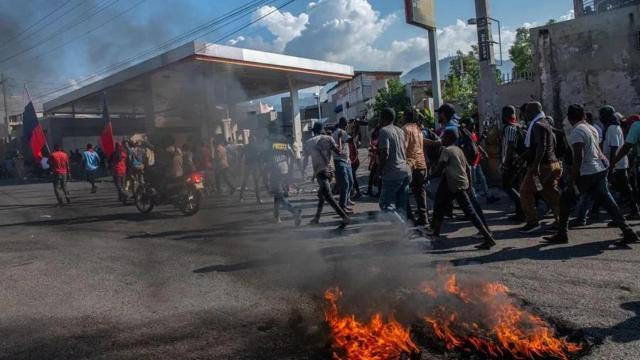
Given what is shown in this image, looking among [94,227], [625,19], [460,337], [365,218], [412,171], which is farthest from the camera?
[625,19]

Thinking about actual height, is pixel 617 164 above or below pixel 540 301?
above

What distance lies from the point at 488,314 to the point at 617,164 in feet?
13.8

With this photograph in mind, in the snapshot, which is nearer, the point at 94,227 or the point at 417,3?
the point at 94,227

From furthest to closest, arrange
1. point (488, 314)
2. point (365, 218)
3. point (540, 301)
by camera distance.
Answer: point (365, 218), point (540, 301), point (488, 314)

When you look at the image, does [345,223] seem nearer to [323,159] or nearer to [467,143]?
[323,159]

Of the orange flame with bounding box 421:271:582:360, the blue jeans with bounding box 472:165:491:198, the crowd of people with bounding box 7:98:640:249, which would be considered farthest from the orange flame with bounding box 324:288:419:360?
the blue jeans with bounding box 472:165:491:198

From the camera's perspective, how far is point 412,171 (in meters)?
6.70

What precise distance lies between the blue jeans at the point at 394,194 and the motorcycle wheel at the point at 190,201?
445cm

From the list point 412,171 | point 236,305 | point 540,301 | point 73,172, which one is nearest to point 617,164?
point 412,171

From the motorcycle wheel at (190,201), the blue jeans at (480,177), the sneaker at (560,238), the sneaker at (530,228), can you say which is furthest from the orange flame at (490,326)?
the motorcycle wheel at (190,201)

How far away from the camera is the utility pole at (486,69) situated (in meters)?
12.2

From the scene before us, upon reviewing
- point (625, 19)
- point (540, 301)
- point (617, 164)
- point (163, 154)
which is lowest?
point (540, 301)

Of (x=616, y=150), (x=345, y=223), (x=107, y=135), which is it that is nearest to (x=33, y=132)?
(x=107, y=135)

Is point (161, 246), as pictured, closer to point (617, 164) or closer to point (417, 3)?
point (617, 164)
